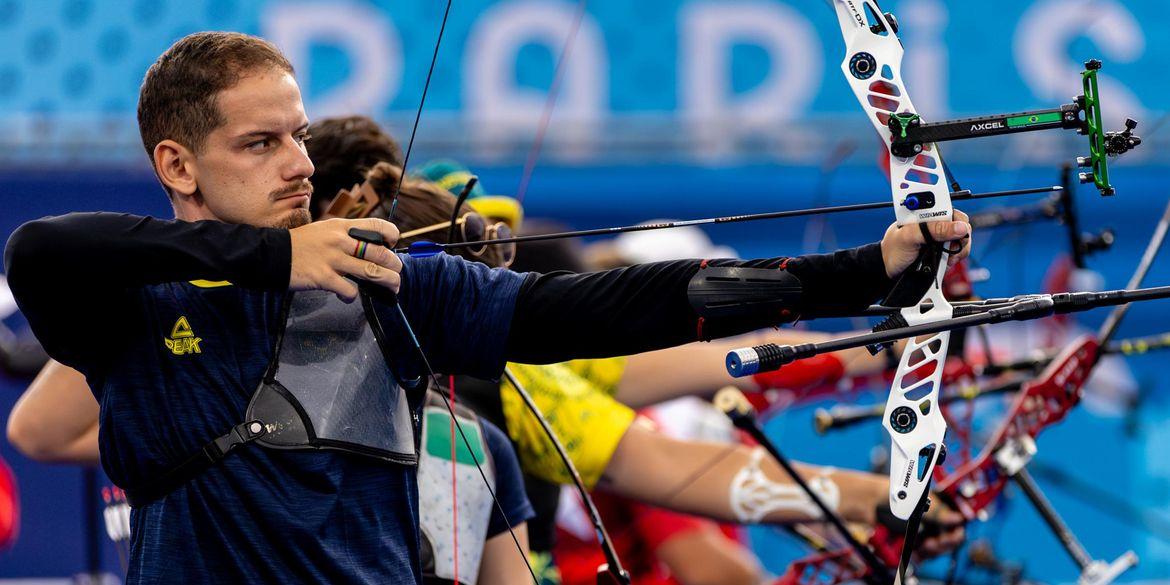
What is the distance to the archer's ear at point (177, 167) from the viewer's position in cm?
165

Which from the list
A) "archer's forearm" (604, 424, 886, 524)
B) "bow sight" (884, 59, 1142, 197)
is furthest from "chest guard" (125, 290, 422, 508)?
"archer's forearm" (604, 424, 886, 524)

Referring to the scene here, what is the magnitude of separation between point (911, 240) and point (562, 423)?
1.04 metres

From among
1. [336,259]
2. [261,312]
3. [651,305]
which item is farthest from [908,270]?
[261,312]

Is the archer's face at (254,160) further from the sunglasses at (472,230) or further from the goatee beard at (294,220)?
the sunglasses at (472,230)

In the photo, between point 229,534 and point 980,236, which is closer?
point 229,534

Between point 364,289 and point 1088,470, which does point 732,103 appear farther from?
point 364,289

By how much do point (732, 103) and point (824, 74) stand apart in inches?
17.3

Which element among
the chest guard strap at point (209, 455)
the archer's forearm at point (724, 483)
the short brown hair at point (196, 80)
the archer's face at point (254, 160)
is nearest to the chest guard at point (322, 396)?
the chest guard strap at point (209, 455)

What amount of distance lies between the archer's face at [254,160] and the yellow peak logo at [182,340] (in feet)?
0.45

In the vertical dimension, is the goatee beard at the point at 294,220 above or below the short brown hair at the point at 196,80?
below

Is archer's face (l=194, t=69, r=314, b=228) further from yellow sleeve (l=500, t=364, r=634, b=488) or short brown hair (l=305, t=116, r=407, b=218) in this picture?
yellow sleeve (l=500, t=364, r=634, b=488)

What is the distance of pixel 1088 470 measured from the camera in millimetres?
4984

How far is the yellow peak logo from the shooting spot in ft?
5.14

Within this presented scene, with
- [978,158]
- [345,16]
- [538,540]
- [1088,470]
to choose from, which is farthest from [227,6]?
Result: [538,540]
